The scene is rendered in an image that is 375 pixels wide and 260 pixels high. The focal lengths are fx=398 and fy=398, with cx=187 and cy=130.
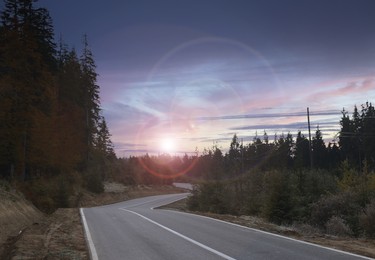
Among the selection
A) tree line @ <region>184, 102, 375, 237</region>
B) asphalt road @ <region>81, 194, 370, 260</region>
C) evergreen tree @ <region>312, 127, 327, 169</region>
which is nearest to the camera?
asphalt road @ <region>81, 194, 370, 260</region>

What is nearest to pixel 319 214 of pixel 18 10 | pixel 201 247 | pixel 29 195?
pixel 201 247

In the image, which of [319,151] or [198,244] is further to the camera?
[319,151]

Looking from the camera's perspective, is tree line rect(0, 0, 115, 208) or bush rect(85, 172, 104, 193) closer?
tree line rect(0, 0, 115, 208)

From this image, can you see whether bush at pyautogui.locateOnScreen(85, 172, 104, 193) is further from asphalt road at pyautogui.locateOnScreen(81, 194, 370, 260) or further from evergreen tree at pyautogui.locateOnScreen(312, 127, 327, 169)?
evergreen tree at pyautogui.locateOnScreen(312, 127, 327, 169)

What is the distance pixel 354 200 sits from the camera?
2214 cm

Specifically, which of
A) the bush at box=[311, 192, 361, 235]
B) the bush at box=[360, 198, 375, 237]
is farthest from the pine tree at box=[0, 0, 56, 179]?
the bush at box=[360, 198, 375, 237]

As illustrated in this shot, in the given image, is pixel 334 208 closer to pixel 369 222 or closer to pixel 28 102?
pixel 369 222

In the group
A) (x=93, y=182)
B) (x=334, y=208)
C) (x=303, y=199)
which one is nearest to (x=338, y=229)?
(x=334, y=208)

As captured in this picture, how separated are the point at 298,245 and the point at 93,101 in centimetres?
5174

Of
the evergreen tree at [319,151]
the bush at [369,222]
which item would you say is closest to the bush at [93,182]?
the bush at [369,222]

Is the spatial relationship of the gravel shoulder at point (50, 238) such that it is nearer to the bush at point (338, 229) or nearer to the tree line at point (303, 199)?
the bush at point (338, 229)

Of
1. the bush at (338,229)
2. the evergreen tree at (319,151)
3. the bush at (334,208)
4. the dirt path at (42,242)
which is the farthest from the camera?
the evergreen tree at (319,151)

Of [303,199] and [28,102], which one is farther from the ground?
[28,102]

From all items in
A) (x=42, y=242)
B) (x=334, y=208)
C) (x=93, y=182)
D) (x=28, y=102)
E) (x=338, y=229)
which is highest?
(x=28, y=102)
